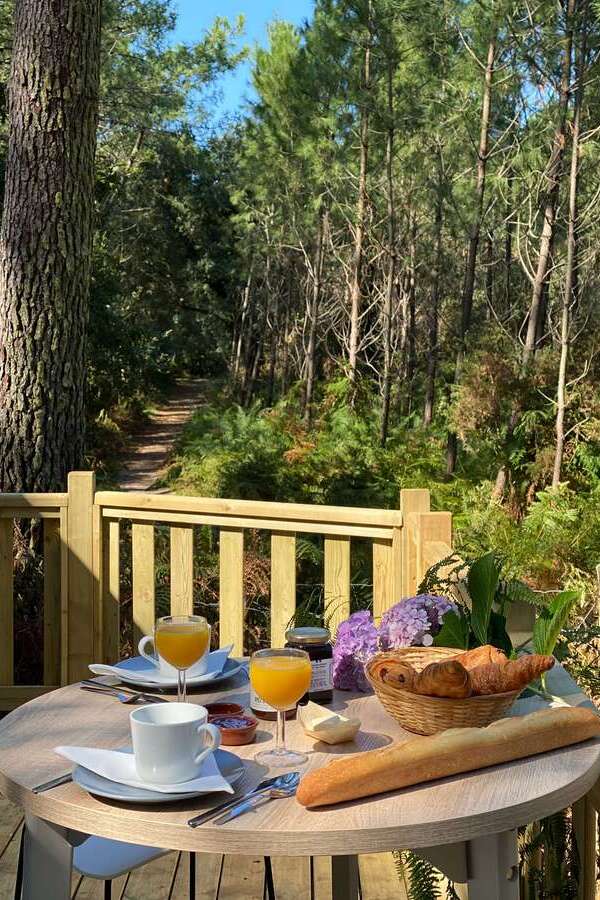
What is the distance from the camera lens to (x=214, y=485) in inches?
466

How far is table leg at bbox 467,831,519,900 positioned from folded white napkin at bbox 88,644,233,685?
2.31ft

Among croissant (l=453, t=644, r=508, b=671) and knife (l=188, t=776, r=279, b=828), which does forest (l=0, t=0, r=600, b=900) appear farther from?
knife (l=188, t=776, r=279, b=828)

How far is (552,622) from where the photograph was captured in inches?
71.6

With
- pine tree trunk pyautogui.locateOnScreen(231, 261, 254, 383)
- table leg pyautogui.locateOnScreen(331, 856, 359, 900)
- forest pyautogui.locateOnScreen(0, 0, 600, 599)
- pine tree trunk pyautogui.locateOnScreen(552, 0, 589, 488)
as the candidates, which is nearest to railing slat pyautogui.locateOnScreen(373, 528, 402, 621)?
table leg pyautogui.locateOnScreen(331, 856, 359, 900)

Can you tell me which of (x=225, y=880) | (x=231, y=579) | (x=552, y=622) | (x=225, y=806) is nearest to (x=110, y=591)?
(x=231, y=579)

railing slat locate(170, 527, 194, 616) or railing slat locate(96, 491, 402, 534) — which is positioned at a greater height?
railing slat locate(96, 491, 402, 534)

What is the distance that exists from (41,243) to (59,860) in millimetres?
4055

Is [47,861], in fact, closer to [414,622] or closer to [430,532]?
[414,622]

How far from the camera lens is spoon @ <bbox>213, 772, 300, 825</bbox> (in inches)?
50.8

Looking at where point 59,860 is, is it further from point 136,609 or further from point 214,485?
point 214,485

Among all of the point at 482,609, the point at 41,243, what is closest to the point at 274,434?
the point at 41,243

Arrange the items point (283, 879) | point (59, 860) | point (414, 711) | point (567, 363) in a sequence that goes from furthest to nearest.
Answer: point (567, 363), point (283, 879), point (414, 711), point (59, 860)

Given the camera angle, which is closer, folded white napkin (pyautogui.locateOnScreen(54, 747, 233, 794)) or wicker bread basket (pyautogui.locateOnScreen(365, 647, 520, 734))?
folded white napkin (pyautogui.locateOnScreen(54, 747, 233, 794))

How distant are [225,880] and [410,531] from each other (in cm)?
128
